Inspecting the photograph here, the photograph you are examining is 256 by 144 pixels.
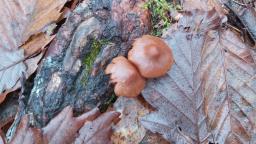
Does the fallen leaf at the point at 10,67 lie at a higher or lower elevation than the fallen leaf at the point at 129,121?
higher

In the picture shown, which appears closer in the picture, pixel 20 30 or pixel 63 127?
pixel 63 127

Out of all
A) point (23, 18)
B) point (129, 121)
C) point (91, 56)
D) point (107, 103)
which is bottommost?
point (129, 121)

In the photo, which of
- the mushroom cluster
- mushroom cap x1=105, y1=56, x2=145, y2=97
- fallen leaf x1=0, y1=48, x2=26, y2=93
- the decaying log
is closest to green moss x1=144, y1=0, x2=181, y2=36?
the decaying log

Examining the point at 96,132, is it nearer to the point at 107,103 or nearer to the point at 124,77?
the point at 107,103

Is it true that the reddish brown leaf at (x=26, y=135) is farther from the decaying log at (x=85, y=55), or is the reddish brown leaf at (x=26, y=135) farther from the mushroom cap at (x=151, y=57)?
the mushroom cap at (x=151, y=57)

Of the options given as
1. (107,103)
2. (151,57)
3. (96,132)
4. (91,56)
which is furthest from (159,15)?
(96,132)

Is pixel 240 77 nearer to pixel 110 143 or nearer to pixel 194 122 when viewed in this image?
pixel 194 122

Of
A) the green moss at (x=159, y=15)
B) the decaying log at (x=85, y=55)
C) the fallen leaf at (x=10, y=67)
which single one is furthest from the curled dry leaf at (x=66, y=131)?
the green moss at (x=159, y=15)
